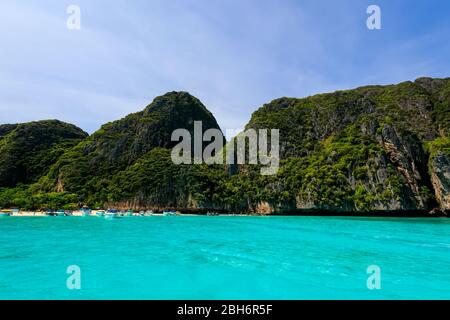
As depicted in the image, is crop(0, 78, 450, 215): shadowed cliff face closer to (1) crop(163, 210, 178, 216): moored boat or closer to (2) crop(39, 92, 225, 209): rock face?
(2) crop(39, 92, 225, 209): rock face

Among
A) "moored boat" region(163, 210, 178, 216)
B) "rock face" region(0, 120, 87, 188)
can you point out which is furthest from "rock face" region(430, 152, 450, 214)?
"rock face" region(0, 120, 87, 188)

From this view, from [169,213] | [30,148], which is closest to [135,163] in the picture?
[169,213]

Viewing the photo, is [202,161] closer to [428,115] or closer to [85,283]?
[428,115]

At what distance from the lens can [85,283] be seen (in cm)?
1350

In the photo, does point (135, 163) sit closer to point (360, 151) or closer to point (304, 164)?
point (304, 164)

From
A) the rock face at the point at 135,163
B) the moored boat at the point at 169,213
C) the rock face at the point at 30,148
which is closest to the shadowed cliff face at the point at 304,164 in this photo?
the rock face at the point at 135,163

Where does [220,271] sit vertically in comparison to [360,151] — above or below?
below

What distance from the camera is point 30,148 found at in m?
137

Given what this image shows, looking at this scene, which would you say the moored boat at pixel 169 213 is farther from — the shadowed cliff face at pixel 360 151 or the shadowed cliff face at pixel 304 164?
the shadowed cliff face at pixel 360 151

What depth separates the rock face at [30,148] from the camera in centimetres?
12744

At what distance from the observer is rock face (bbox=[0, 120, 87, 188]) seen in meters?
127

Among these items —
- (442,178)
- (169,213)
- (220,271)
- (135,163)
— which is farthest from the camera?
(135,163)

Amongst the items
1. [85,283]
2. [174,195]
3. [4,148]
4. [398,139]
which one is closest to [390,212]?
[398,139]
